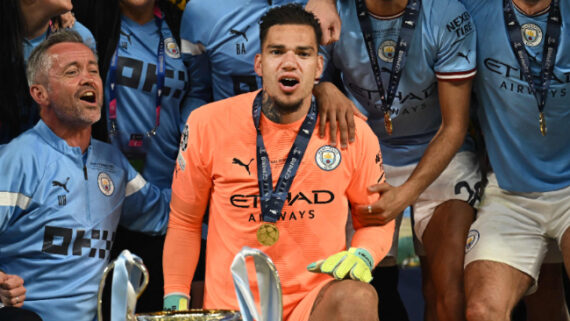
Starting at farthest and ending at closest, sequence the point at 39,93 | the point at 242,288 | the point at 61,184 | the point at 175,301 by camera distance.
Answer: the point at 39,93
the point at 61,184
the point at 175,301
the point at 242,288

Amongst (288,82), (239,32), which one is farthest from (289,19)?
(239,32)

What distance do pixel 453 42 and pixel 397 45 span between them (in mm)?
271

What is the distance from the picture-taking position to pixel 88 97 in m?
3.50

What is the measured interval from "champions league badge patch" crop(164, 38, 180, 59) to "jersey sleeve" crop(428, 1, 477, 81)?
4.30 ft

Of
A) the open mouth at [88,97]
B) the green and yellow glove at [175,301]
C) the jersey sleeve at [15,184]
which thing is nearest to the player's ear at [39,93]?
the open mouth at [88,97]

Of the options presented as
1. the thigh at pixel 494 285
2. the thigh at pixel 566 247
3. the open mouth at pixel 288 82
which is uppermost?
the open mouth at pixel 288 82

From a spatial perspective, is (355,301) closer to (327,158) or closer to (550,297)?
(327,158)

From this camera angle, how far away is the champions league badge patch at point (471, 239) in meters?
3.55

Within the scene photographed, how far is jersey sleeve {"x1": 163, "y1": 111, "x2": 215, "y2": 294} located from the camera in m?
3.17

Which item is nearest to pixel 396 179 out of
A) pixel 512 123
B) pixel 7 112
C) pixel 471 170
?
pixel 471 170

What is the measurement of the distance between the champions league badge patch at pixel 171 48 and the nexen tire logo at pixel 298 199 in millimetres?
1153

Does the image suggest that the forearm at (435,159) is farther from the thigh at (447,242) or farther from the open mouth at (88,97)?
the open mouth at (88,97)

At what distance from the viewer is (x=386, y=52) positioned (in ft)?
12.1

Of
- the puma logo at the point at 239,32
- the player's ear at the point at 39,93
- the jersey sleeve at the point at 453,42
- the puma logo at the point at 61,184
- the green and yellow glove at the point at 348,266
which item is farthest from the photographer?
the puma logo at the point at 239,32
